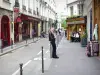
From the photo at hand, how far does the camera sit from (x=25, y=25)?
124ft

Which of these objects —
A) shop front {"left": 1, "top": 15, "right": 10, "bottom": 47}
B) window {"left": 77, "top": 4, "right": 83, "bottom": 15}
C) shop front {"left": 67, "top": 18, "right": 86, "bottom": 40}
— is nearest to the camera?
shop front {"left": 1, "top": 15, "right": 10, "bottom": 47}

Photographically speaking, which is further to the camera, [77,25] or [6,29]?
[77,25]

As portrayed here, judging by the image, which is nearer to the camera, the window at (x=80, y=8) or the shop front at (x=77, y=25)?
the shop front at (x=77, y=25)

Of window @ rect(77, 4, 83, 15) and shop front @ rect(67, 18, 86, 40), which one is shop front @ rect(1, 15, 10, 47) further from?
window @ rect(77, 4, 83, 15)

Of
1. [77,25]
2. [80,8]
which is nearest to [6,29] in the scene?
[77,25]

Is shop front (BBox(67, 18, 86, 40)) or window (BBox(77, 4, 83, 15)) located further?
window (BBox(77, 4, 83, 15))

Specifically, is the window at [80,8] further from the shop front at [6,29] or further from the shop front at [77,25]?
the shop front at [6,29]

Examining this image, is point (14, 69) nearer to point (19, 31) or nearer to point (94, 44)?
point (94, 44)

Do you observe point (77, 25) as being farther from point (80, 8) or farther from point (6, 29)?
point (6, 29)

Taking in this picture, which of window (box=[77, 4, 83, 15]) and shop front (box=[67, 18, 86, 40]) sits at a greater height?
window (box=[77, 4, 83, 15])

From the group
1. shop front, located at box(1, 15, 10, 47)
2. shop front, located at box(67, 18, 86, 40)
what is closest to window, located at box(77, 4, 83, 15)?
shop front, located at box(67, 18, 86, 40)

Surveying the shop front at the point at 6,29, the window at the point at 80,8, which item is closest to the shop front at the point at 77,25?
the window at the point at 80,8

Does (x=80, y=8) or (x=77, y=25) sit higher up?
(x=80, y=8)

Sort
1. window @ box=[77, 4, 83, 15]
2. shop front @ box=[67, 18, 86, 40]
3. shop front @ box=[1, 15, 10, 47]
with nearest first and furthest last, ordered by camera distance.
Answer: shop front @ box=[1, 15, 10, 47] < shop front @ box=[67, 18, 86, 40] < window @ box=[77, 4, 83, 15]
